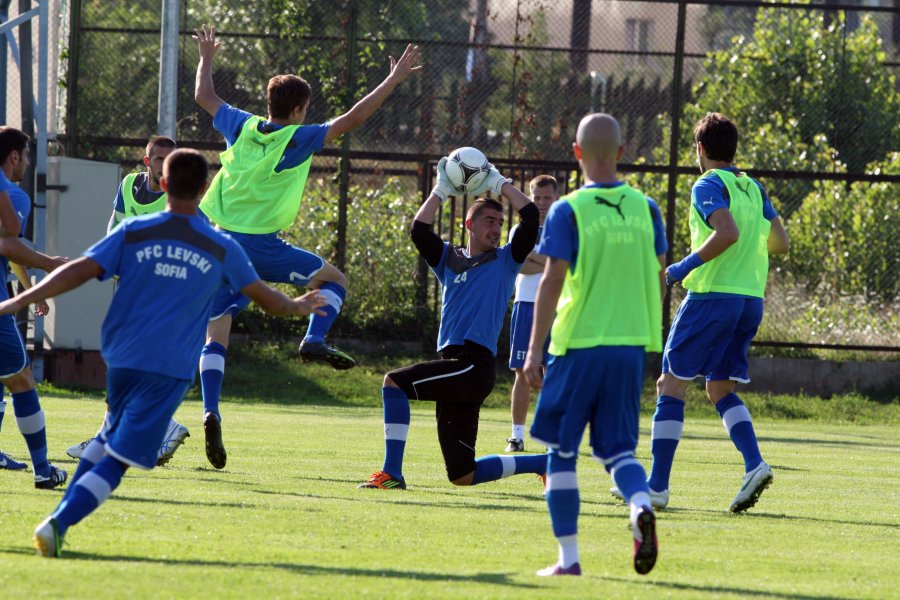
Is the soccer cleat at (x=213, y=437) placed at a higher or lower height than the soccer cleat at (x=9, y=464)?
higher

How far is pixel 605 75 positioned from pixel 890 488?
11.0m

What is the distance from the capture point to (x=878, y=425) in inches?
673

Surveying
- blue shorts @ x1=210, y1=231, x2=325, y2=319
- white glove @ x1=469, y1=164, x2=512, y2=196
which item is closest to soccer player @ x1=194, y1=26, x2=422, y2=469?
blue shorts @ x1=210, y1=231, x2=325, y2=319

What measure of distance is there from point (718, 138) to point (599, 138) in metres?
2.69

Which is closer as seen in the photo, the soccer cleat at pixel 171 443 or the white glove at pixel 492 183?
the white glove at pixel 492 183

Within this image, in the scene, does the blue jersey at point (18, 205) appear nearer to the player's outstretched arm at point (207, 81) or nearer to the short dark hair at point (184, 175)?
the player's outstretched arm at point (207, 81)

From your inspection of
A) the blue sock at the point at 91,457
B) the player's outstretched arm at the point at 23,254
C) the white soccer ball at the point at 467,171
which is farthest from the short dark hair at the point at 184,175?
the white soccer ball at the point at 467,171

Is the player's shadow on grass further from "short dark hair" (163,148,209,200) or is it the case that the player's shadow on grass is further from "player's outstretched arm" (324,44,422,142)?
"player's outstretched arm" (324,44,422,142)

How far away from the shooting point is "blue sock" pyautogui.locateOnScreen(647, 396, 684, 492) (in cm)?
827

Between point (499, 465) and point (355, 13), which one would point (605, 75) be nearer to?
point (355, 13)

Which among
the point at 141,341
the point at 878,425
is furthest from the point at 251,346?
the point at 141,341

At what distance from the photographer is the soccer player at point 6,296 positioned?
25.3ft

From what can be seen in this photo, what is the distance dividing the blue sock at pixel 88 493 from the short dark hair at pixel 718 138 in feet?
13.4

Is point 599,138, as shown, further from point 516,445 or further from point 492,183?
point 516,445
